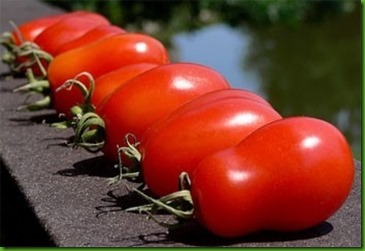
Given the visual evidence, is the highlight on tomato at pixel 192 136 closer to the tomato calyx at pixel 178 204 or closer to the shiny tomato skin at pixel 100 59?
the tomato calyx at pixel 178 204

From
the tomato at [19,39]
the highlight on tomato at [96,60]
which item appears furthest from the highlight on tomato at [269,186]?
the tomato at [19,39]

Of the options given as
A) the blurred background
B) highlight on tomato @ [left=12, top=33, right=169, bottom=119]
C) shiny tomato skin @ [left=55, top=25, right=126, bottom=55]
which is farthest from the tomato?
the blurred background

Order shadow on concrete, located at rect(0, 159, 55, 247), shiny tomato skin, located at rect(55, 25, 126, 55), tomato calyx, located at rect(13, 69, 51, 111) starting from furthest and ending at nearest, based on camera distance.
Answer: shiny tomato skin, located at rect(55, 25, 126, 55)
tomato calyx, located at rect(13, 69, 51, 111)
shadow on concrete, located at rect(0, 159, 55, 247)

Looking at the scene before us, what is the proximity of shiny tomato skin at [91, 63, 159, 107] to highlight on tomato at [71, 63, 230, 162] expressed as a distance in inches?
3.8

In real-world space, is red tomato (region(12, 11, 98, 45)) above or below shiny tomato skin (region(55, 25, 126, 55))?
below

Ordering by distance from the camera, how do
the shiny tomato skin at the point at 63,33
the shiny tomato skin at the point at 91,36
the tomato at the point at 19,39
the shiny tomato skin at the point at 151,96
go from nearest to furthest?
the shiny tomato skin at the point at 151,96
the shiny tomato skin at the point at 91,36
the shiny tomato skin at the point at 63,33
the tomato at the point at 19,39

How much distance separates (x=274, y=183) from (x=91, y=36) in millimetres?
862

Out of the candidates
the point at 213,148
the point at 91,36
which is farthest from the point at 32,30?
the point at 213,148

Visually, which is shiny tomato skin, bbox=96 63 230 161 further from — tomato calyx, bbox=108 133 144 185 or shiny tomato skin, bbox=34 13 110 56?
shiny tomato skin, bbox=34 13 110 56

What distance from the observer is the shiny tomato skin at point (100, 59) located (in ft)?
5.81

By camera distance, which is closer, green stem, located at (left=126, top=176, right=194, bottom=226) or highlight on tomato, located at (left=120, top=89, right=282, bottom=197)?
green stem, located at (left=126, top=176, right=194, bottom=226)

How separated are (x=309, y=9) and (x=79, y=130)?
7930mm

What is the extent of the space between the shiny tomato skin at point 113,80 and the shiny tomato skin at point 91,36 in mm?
291

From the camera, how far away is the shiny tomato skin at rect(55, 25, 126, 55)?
1.94 meters
